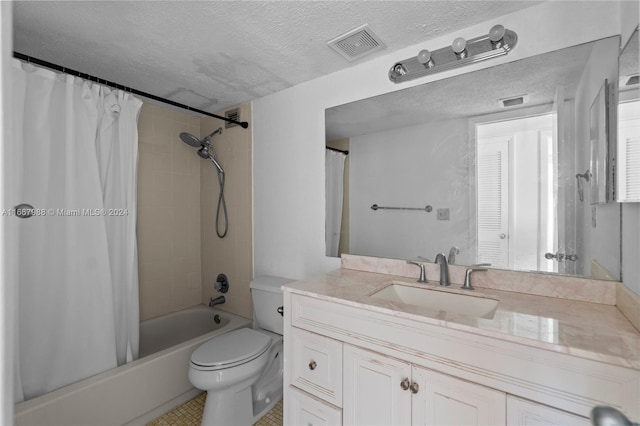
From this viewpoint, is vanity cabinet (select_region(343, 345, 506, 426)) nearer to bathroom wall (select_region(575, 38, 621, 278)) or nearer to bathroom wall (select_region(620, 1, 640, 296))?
bathroom wall (select_region(620, 1, 640, 296))

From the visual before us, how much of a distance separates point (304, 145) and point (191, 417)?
183 cm

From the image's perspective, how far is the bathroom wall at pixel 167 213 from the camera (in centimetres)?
228

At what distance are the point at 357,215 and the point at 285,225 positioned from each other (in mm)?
579

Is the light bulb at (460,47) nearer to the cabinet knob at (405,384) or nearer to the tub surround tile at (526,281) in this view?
the tub surround tile at (526,281)

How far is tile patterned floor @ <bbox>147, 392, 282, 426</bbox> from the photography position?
1.68m

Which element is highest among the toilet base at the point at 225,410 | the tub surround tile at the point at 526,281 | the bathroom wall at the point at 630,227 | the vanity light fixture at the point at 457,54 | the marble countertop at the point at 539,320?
the vanity light fixture at the point at 457,54

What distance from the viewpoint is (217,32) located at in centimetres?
140

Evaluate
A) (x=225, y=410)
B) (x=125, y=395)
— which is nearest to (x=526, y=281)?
(x=225, y=410)

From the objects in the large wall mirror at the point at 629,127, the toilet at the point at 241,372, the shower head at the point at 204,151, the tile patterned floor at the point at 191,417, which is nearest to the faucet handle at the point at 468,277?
the large wall mirror at the point at 629,127

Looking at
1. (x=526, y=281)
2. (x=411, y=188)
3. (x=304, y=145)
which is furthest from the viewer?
(x=304, y=145)

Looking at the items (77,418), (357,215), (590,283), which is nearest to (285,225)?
(357,215)

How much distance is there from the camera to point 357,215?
179 cm

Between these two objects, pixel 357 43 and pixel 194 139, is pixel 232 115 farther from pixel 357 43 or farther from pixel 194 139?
pixel 357 43

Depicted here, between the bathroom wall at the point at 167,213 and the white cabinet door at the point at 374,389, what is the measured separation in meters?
1.85
